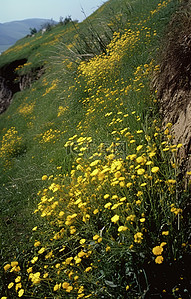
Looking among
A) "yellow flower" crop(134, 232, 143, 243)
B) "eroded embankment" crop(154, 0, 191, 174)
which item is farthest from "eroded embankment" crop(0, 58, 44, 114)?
"yellow flower" crop(134, 232, 143, 243)

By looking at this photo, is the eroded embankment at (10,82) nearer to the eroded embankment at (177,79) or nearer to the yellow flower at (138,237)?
the eroded embankment at (177,79)

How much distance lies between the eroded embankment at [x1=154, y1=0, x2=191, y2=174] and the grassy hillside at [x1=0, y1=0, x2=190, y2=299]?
149mm

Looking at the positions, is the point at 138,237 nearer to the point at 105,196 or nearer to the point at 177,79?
the point at 105,196

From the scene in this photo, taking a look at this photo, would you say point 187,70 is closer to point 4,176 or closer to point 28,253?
point 28,253

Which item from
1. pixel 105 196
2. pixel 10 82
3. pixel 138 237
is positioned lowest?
pixel 138 237

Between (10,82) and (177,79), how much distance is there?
18.5m

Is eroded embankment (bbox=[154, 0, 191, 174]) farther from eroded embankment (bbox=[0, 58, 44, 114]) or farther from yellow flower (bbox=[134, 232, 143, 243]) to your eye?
eroded embankment (bbox=[0, 58, 44, 114])

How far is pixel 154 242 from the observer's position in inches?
80.0

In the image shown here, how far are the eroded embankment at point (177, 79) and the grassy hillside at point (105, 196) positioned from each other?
15 centimetres

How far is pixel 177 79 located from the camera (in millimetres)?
3293

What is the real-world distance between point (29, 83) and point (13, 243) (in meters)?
15.0

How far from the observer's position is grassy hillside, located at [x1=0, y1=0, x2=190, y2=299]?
1.99 metres

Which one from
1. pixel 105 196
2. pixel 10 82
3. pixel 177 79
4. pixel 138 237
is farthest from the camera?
pixel 10 82

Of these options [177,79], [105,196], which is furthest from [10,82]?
[105,196]
